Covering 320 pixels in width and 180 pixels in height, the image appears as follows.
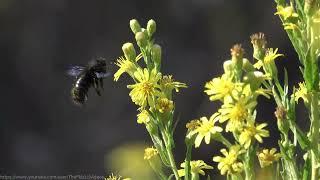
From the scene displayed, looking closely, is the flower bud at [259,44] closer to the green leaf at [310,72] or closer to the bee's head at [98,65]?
the green leaf at [310,72]

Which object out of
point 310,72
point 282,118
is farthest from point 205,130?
point 310,72

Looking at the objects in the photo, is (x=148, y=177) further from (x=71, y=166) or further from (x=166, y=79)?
(x=71, y=166)

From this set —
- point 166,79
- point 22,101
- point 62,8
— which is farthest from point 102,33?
point 166,79

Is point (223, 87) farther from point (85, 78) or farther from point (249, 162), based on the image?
point (85, 78)

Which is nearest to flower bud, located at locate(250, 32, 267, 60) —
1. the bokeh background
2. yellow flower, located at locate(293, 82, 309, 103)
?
yellow flower, located at locate(293, 82, 309, 103)

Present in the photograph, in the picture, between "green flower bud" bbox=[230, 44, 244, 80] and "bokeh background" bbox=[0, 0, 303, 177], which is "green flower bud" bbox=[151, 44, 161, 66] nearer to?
"green flower bud" bbox=[230, 44, 244, 80]
